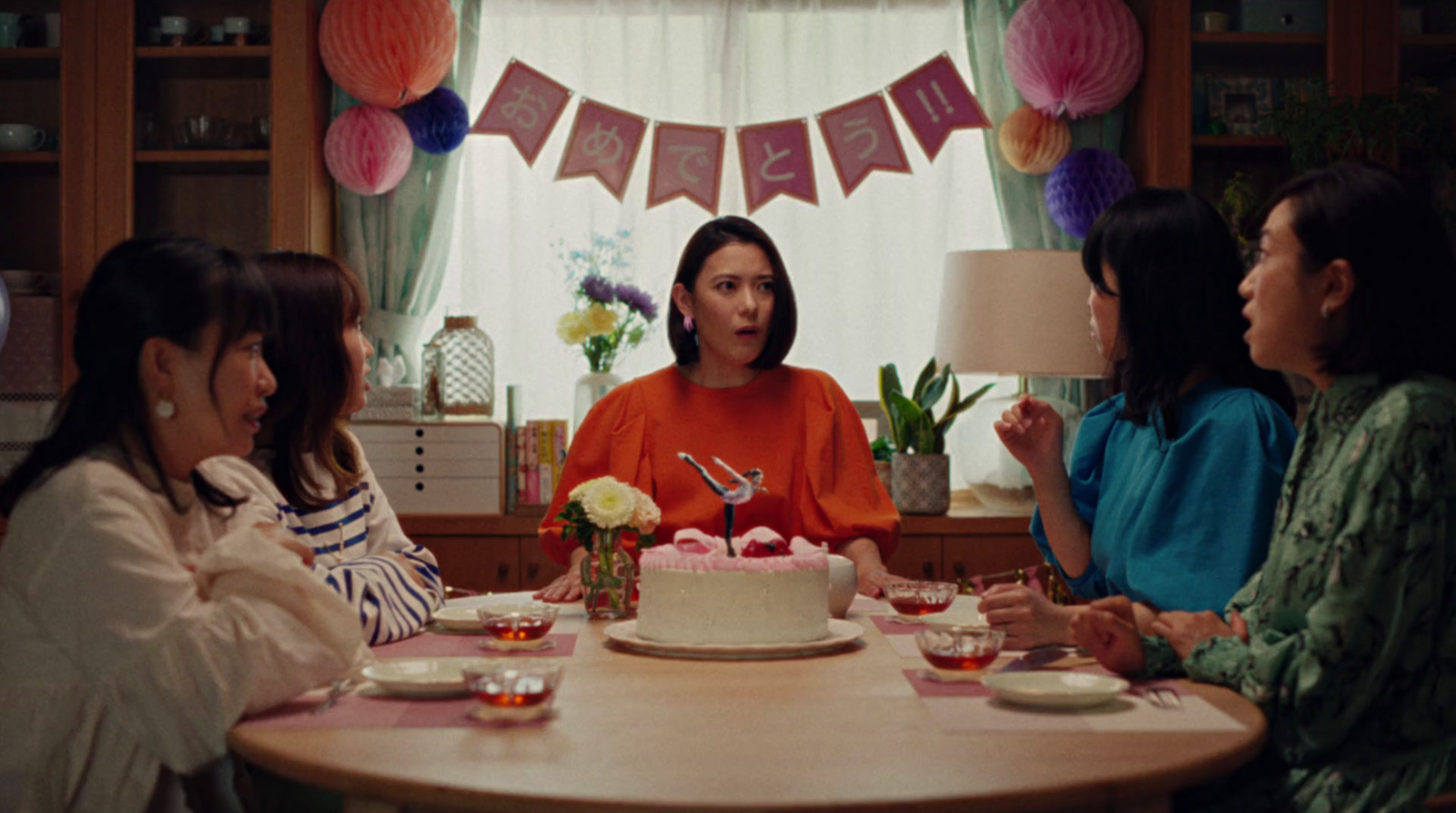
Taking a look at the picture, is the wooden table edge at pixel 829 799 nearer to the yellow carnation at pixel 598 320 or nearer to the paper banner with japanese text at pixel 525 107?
the yellow carnation at pixel 598 320

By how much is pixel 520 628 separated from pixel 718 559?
11.6 inches

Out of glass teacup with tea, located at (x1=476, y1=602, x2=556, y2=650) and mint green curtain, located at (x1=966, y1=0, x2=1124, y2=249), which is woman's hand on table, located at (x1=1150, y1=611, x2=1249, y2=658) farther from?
mint green curtain, located at (x1=966, y1=0, x2=1124, y2=249)

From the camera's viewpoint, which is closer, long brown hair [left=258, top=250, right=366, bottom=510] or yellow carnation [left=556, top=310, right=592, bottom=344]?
A: long brown hair [left=258, top=250, right=366, bottom=510]

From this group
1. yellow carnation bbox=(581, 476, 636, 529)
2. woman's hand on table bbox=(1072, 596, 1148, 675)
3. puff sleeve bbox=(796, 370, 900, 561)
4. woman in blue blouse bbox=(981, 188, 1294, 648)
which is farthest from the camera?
puff sleeve bbox=(796, 370, 900, 561)

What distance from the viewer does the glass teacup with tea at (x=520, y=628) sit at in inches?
72.5

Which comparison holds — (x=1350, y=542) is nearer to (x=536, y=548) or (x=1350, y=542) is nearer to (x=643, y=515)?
(x=643, y=515)

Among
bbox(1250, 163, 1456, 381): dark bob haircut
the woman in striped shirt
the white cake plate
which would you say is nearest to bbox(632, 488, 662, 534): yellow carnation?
the white cake plate

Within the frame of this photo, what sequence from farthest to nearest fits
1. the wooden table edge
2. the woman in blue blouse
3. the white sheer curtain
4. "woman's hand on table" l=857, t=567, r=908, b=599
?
the white sheer curtain < "woman's hand on table" l=857, t=567, r=908, b=599 < the woman in blue blouse < the wooden table edge

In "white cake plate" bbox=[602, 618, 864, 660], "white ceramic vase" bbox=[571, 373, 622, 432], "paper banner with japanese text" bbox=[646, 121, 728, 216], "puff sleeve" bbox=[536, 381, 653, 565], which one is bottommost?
"white cake plate" bbox=[602, 618, 864, 660]

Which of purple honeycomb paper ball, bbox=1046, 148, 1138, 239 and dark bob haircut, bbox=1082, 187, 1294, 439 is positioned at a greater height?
purple honeycomb paper ball, bbox=1046, 148, 1138, 239

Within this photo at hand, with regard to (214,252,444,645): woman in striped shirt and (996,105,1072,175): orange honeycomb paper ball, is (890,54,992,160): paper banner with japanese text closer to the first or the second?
(996,105,1072,175): orange honeycomb paper ball

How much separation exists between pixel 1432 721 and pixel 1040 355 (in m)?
2.12

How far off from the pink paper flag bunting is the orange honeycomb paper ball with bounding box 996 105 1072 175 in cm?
121

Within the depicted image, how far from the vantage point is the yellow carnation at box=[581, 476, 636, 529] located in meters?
2.02
